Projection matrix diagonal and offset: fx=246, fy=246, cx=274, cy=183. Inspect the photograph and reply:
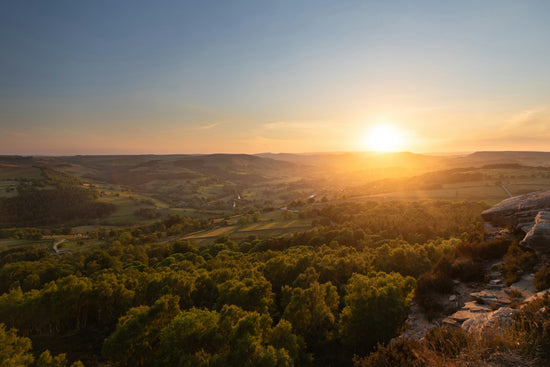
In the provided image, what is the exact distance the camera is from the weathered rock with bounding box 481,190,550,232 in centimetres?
2486

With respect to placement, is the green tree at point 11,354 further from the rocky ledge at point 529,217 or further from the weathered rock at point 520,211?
the weathered rock at point 520,211

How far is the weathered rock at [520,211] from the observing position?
81.6 feet

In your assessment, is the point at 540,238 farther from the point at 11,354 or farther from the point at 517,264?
the point at 11,354

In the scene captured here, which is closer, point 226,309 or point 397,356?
point 397,356

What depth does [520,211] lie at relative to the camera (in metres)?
26.5

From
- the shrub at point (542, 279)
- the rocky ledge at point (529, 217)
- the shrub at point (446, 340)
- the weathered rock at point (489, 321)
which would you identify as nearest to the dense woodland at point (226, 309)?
the rocky ledge at point (529, 217)

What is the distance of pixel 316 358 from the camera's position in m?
29.5

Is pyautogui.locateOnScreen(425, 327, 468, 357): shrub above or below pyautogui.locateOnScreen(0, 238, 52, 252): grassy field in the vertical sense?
above

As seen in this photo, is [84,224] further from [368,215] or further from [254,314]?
[254,314]

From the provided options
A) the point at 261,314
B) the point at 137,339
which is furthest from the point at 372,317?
the point at 137,339

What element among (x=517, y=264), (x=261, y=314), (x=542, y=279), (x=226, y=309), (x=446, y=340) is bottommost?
(x=261, y=314)

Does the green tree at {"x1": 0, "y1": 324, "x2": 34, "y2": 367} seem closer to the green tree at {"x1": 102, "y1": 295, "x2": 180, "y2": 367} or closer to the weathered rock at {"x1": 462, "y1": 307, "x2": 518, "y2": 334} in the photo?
the green tree at {"x1": 102, "y1": 295, "x2": 180, "y2": 367}

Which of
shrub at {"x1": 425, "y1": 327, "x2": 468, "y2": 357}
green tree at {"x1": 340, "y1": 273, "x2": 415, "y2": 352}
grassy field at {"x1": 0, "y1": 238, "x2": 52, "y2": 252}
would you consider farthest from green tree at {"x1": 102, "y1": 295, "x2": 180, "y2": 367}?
grassy field at {"x1": 0, "y1": 238, "x2": 52, "y2": 252}

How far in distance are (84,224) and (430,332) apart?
247999 millimetres
